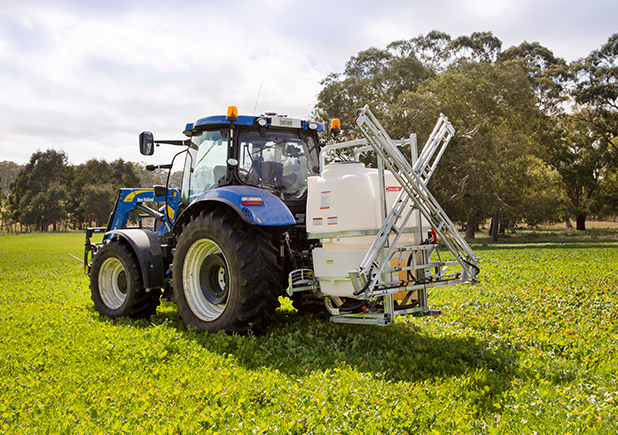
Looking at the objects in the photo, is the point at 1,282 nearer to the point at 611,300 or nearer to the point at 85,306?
the point at 85,306

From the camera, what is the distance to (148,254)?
303 inches

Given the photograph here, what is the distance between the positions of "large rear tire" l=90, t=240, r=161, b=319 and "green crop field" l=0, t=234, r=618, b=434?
0.84 feet

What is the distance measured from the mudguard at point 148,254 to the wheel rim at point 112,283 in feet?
2.42

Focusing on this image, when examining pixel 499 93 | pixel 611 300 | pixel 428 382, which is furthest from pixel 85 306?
pixel 499 93

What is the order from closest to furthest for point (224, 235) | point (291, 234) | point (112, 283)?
point (224, 235), point (291, 234), point (112, 283)

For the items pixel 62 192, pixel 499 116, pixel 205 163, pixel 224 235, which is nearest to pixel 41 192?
pixel 62 192

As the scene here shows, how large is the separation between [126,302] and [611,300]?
320 inches

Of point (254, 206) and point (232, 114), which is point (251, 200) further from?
point (232, 114)

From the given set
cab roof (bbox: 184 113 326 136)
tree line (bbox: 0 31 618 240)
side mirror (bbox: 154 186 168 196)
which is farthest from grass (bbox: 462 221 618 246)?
side mirror (bbox: 154 186 168 196)

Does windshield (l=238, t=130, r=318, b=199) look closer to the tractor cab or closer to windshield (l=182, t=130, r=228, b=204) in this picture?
the tractor cab

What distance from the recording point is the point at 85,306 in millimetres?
9281

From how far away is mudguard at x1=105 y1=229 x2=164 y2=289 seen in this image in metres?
7.56

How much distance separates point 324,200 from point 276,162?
1.74 metres

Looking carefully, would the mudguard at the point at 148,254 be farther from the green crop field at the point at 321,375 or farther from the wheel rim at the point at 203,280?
the wheel rim at the point at 203,280
